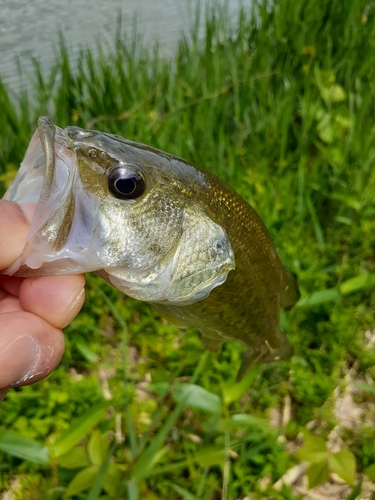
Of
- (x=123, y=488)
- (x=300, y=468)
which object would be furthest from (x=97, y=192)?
(x=300, y=468)

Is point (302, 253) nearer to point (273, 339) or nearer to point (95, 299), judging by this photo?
point (273, 339)

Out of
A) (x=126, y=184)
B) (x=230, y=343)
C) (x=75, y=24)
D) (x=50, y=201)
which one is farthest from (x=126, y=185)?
(x=75, y=24)

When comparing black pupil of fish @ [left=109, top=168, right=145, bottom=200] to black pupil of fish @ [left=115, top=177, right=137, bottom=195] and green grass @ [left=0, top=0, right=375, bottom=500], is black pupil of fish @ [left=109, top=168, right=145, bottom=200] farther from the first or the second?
green grass @ [left=0, top=0, right=375, bottom=500]

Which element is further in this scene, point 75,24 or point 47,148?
point 75,24

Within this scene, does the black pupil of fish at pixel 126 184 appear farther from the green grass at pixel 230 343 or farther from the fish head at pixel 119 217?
the green grass at pixel 230 343

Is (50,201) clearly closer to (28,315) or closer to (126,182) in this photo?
(126,182)

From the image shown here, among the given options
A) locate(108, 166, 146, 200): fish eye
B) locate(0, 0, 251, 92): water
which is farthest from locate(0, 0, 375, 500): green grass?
locate(0, 0, 251, 92): water

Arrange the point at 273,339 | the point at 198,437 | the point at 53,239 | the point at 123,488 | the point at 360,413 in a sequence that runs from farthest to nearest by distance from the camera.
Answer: the point at 360,413, the point at 198,437, the point at 273,339, the point at 123,488, the point at 53,239
